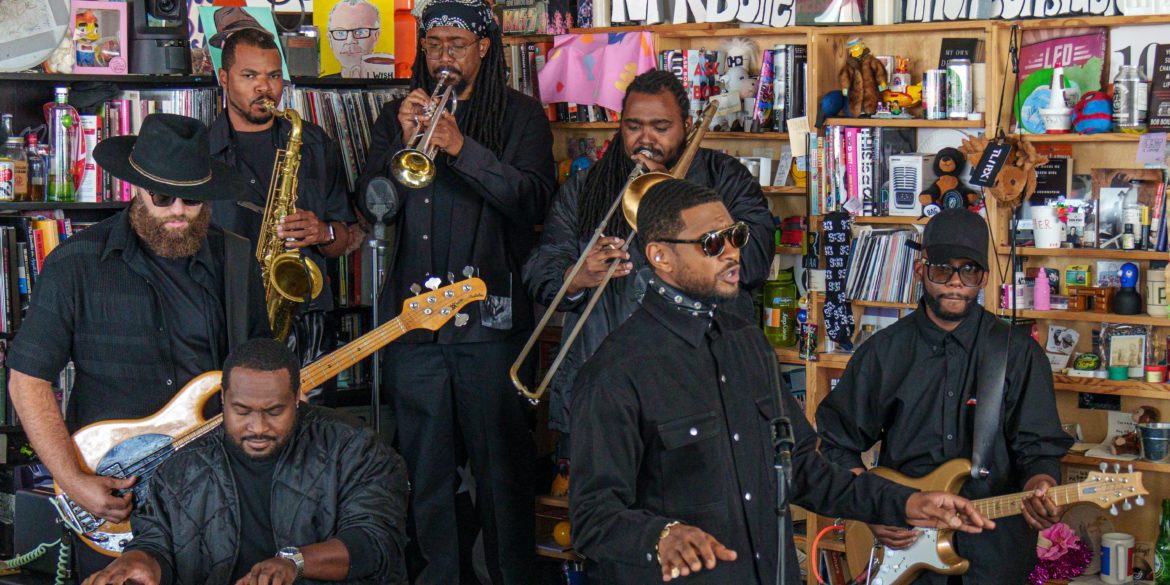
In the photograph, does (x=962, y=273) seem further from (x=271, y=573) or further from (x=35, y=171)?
(x=35, y=171)

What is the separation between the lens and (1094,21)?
4.69 meters

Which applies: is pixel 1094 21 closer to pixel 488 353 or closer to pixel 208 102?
pixel 488 353

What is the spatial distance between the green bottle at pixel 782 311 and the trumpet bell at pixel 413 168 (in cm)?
138

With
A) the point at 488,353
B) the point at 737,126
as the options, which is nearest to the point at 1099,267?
the point at 737,126

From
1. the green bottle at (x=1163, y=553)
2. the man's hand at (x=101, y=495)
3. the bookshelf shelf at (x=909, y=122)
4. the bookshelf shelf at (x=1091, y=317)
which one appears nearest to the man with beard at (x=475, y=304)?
Result: the bookshelf shelf at (x=909, y=122)

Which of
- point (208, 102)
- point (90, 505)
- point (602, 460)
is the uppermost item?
point (208, 102)

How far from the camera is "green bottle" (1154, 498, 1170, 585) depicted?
15.1 ft

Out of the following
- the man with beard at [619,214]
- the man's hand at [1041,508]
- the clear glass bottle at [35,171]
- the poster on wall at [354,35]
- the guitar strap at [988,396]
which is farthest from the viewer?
the poster on wall at [354,35]

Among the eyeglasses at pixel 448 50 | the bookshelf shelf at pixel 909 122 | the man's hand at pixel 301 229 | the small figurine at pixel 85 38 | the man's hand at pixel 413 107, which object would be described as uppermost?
the small figurine at pixel 85 38

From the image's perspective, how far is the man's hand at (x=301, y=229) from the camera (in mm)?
4785

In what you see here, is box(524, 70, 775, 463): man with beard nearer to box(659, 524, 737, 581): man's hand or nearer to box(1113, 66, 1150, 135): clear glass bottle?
box(1113, 66, 1150, 135): clear glass bottle

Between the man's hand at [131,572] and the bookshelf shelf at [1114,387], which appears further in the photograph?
the bookshelf shelf at [1114,387]

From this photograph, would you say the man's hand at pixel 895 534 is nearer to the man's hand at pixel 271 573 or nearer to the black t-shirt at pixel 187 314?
the man's hand at pixel 271 573

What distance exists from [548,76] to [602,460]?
296 centimetres
